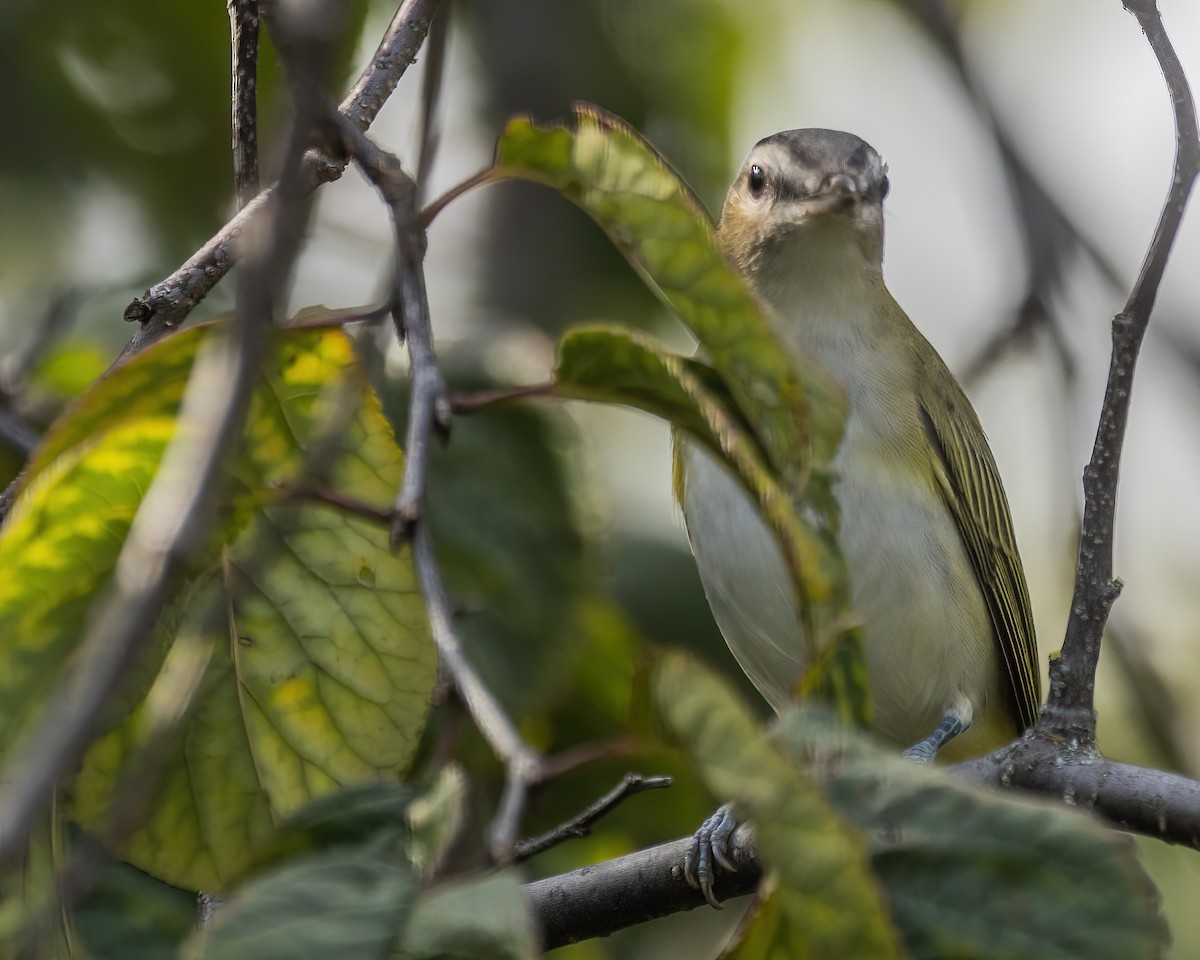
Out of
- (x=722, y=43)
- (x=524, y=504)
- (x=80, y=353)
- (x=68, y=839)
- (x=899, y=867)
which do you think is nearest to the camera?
(x=899, y=867)

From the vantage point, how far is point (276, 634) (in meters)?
1.82

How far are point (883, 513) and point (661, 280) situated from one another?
2.25 m

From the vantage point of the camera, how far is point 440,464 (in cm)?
310

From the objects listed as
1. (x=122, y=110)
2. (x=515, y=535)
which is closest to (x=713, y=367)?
(x=515, y=535)

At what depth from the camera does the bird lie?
3686mm

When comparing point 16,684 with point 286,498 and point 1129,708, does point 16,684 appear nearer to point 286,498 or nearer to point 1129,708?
point 286,498

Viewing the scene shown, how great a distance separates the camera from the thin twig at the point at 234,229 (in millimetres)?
1907

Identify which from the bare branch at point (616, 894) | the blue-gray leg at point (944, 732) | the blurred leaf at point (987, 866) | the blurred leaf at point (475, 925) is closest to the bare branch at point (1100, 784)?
the bare branch at point (616, 894)

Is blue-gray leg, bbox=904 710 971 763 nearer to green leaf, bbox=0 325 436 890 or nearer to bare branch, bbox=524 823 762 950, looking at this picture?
bare branch, bbox=524 823 762 950

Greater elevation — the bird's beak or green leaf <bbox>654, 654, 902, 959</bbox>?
the bird's beak

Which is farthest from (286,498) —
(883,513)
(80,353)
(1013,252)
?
(1013,252)

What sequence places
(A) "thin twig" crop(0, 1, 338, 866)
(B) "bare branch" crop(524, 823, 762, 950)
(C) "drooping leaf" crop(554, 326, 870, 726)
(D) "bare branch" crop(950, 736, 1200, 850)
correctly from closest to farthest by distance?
(A) "thin twig" crop(0, 1, 338, 866), (C) "drooping leaf" crop(554, 326, 870, 726), (D) "bare branch" crop(950, 736, 1200, 850), (B) "bare branch" crop(524, 823, 762, 950)

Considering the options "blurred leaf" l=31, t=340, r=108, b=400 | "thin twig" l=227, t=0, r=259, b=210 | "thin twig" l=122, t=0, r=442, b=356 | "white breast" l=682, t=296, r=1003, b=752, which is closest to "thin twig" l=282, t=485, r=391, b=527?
"thin twig" l=122, t=0, r=442, b=356

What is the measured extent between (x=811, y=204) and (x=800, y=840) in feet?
8.67
